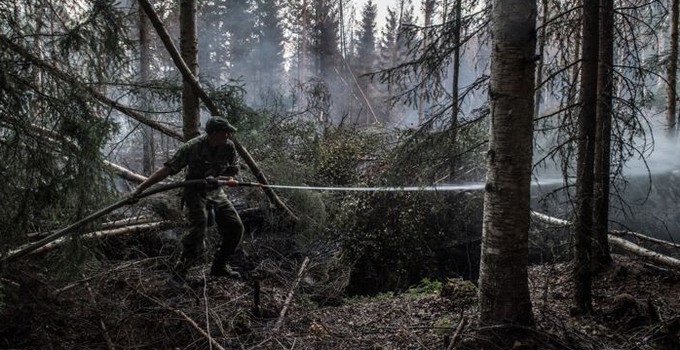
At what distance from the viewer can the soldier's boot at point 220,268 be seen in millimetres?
6066

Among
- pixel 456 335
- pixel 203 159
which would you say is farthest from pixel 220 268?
pixel 456 335

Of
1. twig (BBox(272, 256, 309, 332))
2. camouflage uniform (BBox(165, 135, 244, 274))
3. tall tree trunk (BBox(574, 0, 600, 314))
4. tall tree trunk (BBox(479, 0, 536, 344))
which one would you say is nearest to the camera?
tall tree trunk (BBox(479, 0, 536, 344))

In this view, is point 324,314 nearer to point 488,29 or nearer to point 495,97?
point 495,97

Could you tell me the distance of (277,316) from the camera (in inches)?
211

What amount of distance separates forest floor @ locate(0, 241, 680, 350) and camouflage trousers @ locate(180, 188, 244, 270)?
46 centimetres

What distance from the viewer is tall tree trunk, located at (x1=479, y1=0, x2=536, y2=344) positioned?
355cm

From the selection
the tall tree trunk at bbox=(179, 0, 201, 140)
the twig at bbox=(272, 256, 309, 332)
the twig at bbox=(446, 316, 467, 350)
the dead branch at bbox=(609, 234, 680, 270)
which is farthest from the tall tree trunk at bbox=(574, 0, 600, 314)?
the tall tree trunk at bbox=(179, 0, 201, 140)

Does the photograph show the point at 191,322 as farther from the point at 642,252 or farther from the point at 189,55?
the point at 642,252

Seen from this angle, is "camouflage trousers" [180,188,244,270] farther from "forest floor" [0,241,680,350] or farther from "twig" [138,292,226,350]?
"twig" [138,292,226,350]

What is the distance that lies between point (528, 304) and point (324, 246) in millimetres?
5306

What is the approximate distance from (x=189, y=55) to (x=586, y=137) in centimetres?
541

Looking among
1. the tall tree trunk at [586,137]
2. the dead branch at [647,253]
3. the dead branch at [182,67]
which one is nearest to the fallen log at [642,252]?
the dead branch at [647,253]

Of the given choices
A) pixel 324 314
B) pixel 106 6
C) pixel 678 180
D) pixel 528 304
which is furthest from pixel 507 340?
pixel 678 180

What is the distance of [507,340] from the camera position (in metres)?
3.60
